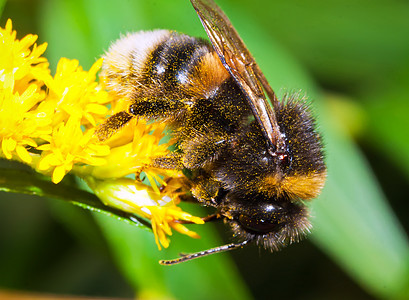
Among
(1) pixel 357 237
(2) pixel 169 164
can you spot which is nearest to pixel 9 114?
(2) pixel 169 164

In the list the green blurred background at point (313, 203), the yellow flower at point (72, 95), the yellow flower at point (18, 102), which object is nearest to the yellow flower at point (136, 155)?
the yellow flower at point (72, 95)

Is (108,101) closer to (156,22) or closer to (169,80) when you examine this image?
(169,80)

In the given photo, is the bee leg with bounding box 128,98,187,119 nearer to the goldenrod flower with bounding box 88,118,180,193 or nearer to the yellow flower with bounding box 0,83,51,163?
the goldenrod flower with bounding box 88,118,180,193

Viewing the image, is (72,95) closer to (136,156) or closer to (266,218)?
(136,156)

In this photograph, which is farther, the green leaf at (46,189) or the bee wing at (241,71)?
the bee wing at (241,71)

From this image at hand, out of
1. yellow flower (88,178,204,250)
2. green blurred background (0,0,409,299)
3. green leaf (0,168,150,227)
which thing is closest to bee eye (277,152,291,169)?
yellow flower (88,178,204,250)

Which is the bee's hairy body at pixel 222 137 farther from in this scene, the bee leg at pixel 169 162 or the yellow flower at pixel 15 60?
the yellow flower at pixel 15 60
